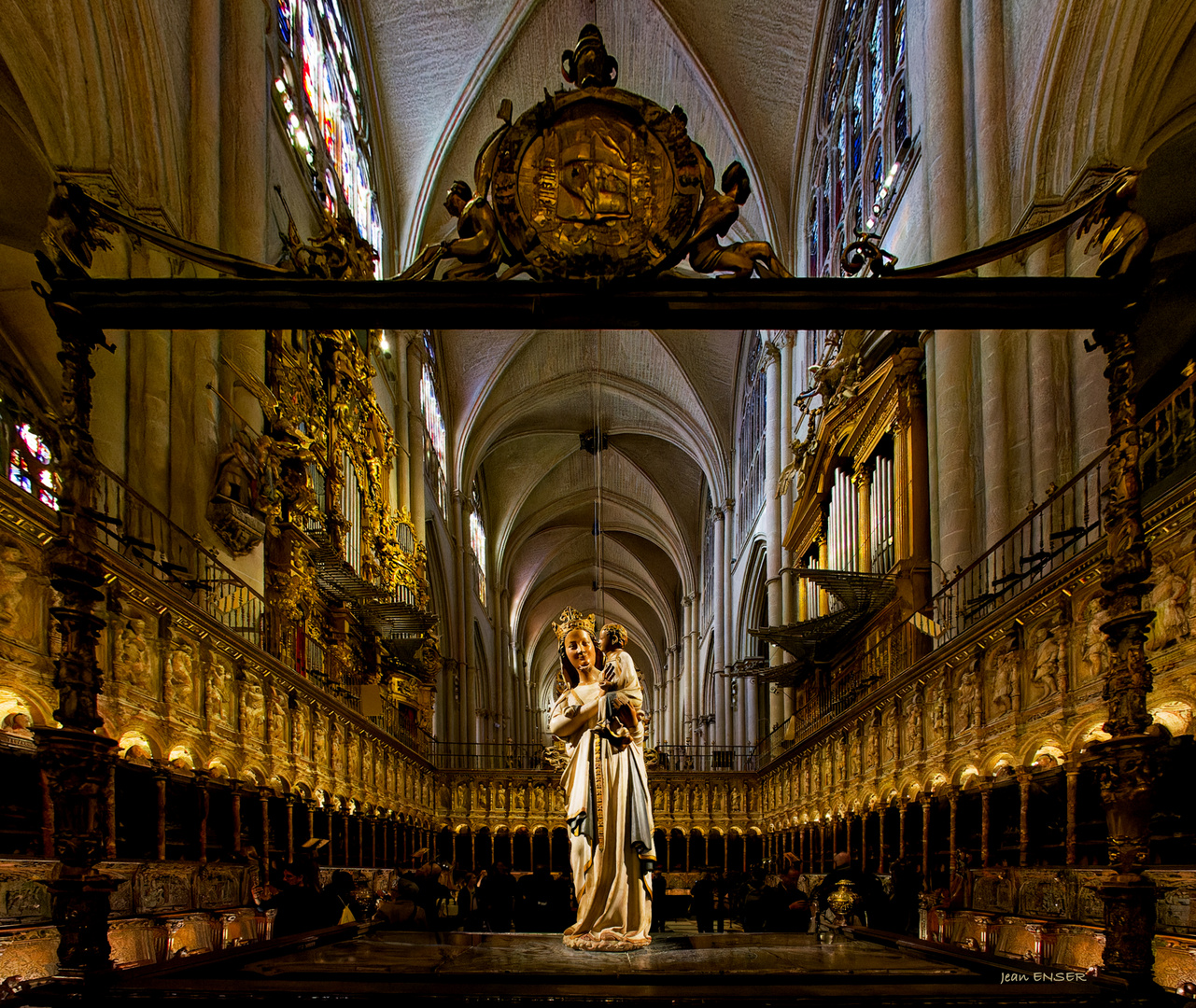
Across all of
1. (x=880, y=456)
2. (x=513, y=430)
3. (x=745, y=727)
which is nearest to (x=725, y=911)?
(x=880, y=456)

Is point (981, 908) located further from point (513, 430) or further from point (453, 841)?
point (513, 430)

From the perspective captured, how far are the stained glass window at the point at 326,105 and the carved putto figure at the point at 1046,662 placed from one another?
12.5 meters

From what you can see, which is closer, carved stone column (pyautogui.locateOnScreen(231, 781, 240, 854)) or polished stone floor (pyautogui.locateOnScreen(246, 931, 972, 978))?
polished stone floor (pyautogui.locateOnScreen(246, 931, 972, 978))

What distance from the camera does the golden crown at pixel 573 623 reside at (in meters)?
8.29

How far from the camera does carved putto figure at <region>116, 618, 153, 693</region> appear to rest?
8.98 m

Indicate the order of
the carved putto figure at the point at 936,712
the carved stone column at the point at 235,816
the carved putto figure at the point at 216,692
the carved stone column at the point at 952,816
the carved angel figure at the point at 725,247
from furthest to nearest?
the carved putto figure at the point at 936,712 → the carved stone column at the point at 235,816 → the carved stone column at the point at 952,816 → the carved putto figure at the point at 216,692 → the carved angel figure at the point at 725,247

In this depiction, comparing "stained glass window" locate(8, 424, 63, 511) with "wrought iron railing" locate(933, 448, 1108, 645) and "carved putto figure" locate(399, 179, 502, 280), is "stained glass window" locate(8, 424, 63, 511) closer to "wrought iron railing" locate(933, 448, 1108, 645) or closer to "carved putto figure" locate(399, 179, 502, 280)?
"carved putto figure" locate(399, 179, 502, 280)

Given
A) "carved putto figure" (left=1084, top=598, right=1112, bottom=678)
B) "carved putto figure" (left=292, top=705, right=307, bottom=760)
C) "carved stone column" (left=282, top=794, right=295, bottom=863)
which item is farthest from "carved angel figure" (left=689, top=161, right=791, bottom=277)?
"carved putto figure" (left=292, top=705, right=307, bottom=760)

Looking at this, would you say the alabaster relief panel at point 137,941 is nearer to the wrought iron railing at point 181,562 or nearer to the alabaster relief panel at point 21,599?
the alabaster relief panel at point 21,599

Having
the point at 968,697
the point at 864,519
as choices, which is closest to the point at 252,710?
the point at 968,697

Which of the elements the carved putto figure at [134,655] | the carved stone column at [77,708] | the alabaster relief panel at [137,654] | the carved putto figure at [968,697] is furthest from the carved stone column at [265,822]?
the carved putto figure at [968,697]

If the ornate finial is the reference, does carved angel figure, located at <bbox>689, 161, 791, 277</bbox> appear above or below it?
below

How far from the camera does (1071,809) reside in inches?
Result: 332

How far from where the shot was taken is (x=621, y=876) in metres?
7.58
